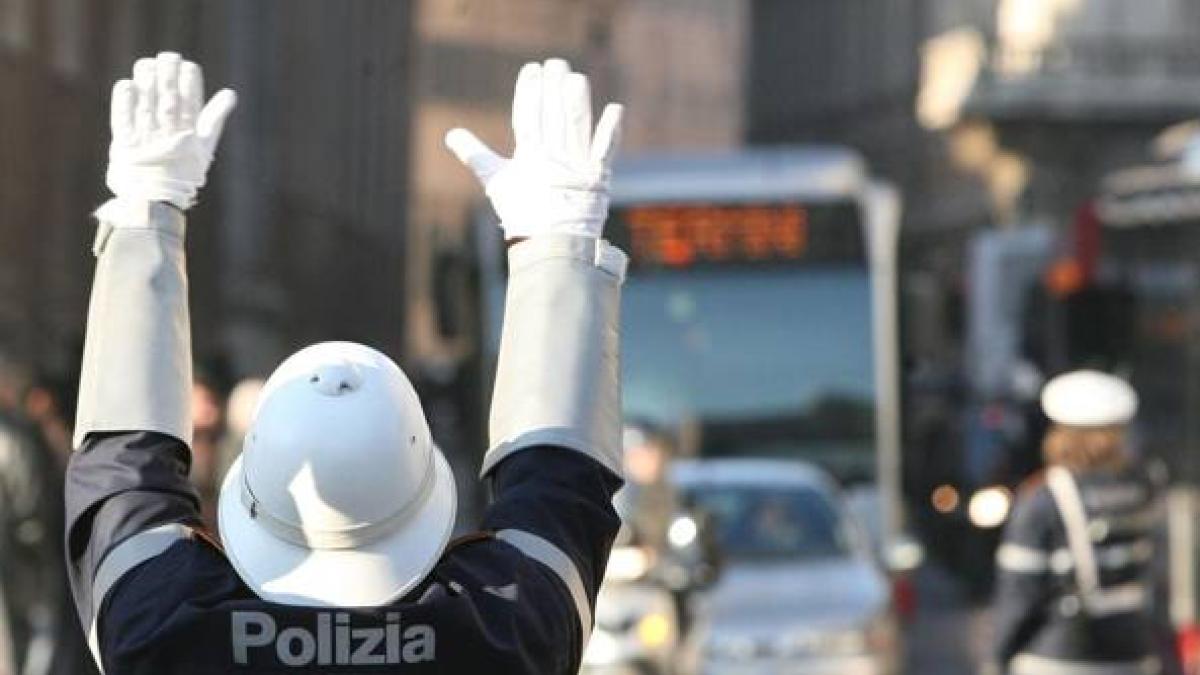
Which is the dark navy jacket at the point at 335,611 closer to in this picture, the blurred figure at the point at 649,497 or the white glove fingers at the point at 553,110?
the white glove fingers at the point at 553,110

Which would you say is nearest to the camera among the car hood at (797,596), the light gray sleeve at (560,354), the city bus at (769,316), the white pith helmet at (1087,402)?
the light gray sleeve at (560,354)

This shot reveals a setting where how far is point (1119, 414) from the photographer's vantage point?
29.5 ft

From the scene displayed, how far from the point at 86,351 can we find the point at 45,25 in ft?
75.9

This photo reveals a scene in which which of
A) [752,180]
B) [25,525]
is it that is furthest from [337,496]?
[752,180]

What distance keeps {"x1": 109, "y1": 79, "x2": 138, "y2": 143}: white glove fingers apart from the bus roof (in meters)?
15.3

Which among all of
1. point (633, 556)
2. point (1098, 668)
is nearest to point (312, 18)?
point (633, 556)

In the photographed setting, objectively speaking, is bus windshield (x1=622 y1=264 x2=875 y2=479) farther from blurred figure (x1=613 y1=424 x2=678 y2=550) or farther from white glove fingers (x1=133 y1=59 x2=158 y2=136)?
white glove fingers (x1=133 y1=59 x2=158 y2=136)

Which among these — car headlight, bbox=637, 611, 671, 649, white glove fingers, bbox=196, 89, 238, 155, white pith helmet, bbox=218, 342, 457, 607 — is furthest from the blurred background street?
white pith helmet, bbox=218, 342, 457, 607

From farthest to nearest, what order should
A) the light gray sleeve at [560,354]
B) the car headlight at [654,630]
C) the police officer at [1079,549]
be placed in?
the car headlight at [654,630] → the police officer at [1079,549] → the light gray sleeve at [560,354]

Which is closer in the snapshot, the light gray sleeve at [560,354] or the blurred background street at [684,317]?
the light gray sleeve at [560,354]

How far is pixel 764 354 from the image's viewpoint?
18.9 meters

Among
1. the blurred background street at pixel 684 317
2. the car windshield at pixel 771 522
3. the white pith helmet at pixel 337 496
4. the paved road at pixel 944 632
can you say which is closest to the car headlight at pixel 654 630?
the blurred background street at pixel 684 317

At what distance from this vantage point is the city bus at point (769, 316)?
61.5 ft

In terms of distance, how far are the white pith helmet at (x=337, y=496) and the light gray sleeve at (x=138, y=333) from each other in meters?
0.16
